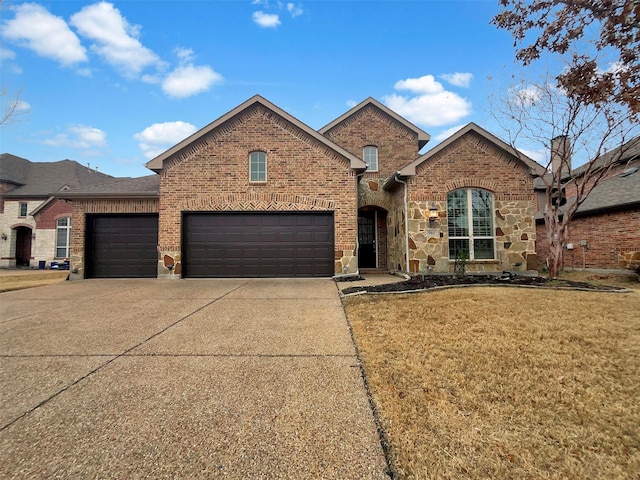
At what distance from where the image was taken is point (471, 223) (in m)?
10.3

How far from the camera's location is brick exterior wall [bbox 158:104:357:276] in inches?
397

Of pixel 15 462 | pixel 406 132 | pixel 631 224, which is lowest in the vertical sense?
pixel 15 462

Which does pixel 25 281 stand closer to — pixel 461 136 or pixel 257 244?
pixel 257 244

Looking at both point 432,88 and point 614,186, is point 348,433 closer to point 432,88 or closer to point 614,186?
point 614,186

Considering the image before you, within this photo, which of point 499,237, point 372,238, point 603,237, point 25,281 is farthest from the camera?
point 372,238

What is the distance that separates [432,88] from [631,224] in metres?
11.9

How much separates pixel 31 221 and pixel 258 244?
20.9 m

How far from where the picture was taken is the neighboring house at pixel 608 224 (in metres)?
10.7

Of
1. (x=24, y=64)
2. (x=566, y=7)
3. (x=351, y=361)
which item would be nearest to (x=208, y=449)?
(x=351, y=361)

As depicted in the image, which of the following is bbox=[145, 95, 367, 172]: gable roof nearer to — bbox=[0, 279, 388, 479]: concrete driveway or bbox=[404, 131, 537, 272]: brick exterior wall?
bbox=[404, 131, 537, 272]: brick exterior wall

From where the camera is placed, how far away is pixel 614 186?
13.1m

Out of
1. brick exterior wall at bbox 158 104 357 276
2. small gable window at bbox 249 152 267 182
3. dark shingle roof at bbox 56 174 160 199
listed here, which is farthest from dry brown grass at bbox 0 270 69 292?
small gable window at bbox 249 152 267 182

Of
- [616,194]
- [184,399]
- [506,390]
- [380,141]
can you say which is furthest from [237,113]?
[616,194]

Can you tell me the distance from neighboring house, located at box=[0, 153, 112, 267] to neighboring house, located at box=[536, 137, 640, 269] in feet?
93.7
